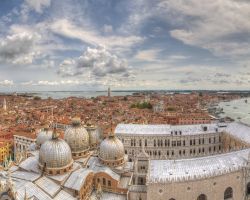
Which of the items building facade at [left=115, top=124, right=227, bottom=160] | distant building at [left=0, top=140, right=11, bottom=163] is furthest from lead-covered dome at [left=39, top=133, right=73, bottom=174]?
distant building at [left=0, top=140, right=11, bottom=163]

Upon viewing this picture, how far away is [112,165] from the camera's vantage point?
25.4 metres

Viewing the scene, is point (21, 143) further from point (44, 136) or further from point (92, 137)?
point (92, 137)

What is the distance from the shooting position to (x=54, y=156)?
72.0 feet

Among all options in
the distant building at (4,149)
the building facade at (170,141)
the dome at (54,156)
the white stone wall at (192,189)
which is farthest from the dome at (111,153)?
the distant building at (4,149)

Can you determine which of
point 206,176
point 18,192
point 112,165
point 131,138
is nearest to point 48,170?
point 18,192

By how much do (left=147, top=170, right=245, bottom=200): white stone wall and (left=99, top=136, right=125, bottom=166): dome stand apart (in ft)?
19.4

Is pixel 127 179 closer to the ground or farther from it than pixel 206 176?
closer to the ground

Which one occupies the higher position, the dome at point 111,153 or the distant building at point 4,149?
the dome at point 111,153

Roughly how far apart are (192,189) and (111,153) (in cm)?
830

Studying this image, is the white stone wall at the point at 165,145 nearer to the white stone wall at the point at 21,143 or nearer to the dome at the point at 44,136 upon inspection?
the dome at the point at 44,136

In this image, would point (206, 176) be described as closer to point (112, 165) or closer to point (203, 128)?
point (112, 165)

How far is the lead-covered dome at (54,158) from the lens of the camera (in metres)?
22.0

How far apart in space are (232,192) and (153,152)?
17147 millimetres

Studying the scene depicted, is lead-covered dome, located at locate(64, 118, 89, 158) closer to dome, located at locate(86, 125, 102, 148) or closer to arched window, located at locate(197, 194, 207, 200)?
dome, located at locate(86, 125, 102, 148)
